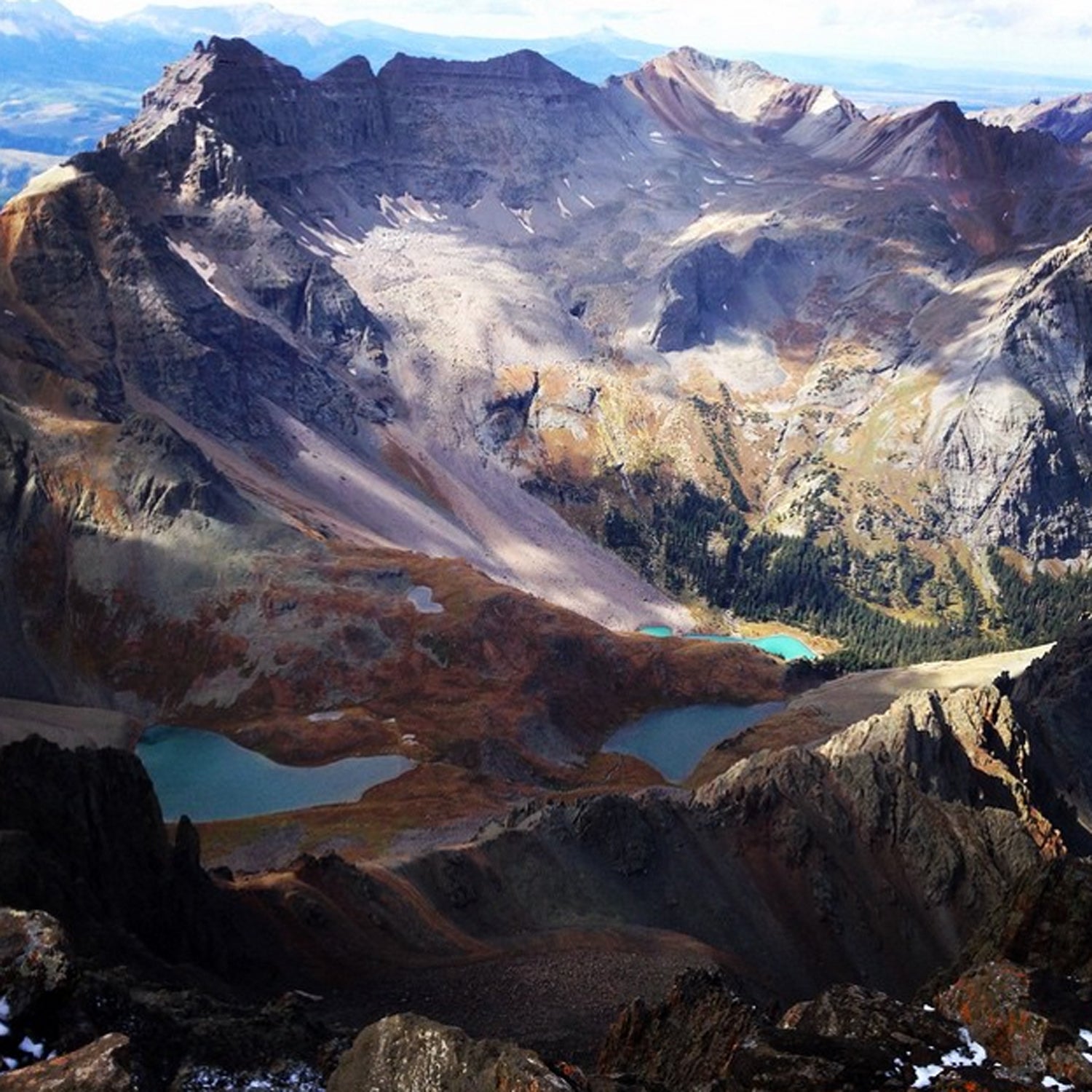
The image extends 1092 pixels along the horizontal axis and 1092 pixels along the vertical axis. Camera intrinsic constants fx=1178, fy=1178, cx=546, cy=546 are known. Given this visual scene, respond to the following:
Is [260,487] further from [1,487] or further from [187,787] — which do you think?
[187,787]

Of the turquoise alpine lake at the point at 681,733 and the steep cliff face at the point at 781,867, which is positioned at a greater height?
the steep cliff face at the point at 781,867

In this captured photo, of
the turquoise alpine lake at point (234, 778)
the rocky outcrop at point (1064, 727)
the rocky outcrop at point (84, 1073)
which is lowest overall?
the turquoise alpine lake at point (234, 778)

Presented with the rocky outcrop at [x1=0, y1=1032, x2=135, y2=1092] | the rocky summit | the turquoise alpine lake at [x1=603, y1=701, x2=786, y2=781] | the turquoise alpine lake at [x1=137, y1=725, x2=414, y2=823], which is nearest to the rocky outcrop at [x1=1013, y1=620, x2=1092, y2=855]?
the rocky summit

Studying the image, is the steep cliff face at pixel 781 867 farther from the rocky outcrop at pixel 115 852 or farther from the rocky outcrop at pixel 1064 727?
the rocky outcrop at pixel 115 852

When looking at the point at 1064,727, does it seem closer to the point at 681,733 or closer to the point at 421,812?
the point at 681,733

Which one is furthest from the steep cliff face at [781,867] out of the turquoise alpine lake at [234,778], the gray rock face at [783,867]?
the turquoise alpine lake at [234,778]

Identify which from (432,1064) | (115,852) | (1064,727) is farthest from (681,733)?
(432,1064)

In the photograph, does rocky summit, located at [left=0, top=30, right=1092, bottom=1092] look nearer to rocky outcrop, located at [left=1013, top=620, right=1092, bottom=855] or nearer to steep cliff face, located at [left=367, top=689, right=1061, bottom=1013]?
steep cliff face, located at [left=367, top=689, right=1061, bottom=1013]
